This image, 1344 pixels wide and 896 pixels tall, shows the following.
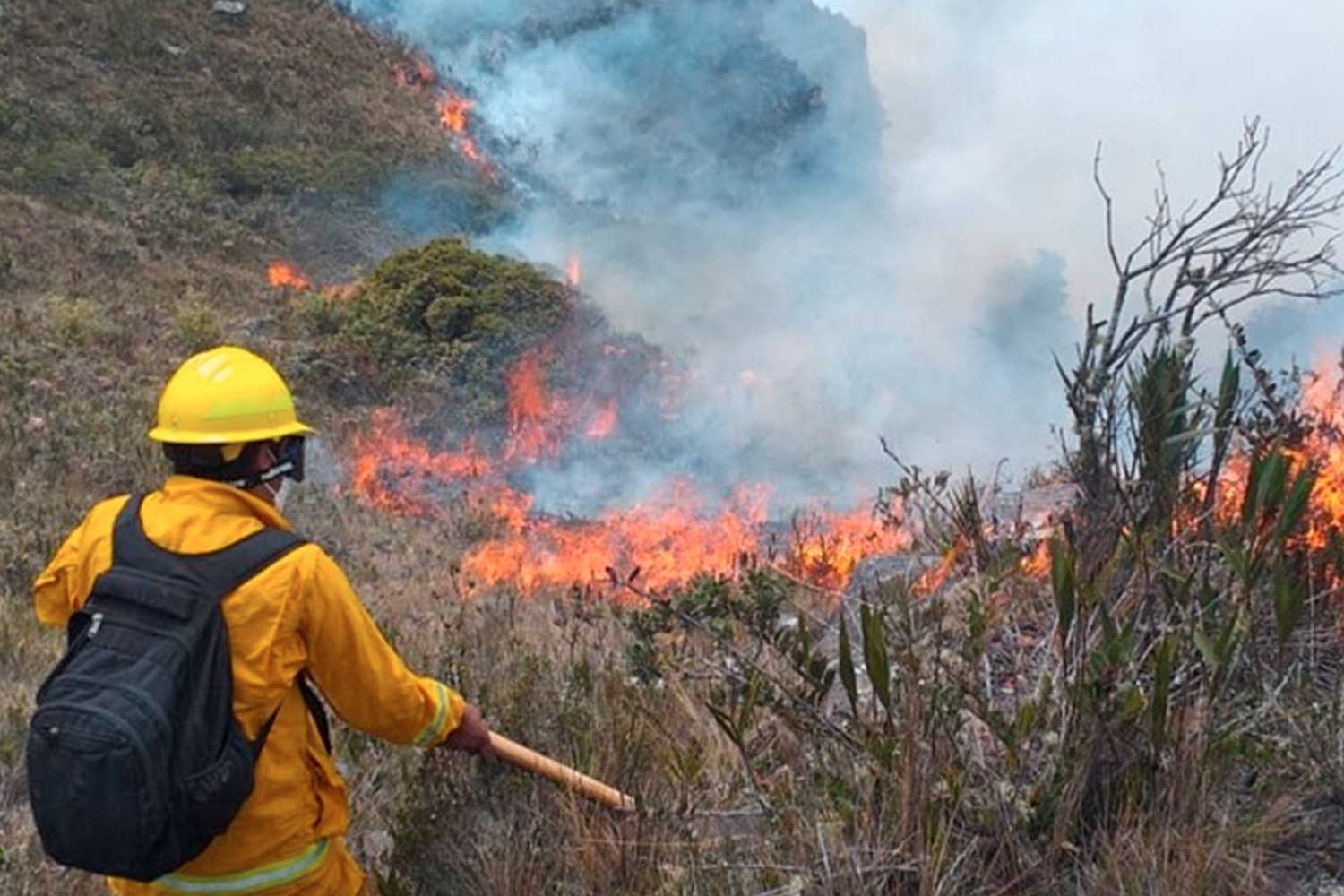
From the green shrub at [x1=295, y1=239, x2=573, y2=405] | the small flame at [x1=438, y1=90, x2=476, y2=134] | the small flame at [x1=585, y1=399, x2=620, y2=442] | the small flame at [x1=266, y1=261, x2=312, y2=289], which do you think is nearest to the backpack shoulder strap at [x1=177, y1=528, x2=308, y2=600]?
the small flame at [x1=585, y1=399, x2=620, y2=442]

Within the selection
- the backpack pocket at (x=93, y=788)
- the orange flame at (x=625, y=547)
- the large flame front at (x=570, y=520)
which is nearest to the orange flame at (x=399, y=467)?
the large flame front at (x=570, y=520)

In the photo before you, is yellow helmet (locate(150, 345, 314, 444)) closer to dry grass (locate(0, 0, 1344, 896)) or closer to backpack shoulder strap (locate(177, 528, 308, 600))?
backpack shoulder strap (locate(177, 528, 308, 600))

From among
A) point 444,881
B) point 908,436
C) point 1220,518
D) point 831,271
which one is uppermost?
point 831,271

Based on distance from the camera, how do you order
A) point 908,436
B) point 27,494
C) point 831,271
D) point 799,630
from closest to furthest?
point 799,630 → point 27,494 → point 908,436 → point 831,271

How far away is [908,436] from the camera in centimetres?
1390

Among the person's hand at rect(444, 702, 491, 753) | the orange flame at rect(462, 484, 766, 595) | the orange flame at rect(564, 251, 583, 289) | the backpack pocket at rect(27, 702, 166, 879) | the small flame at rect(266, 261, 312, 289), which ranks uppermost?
the orange flame at rect(564, 251, 583, 289)

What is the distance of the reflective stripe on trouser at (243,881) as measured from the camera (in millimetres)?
2207

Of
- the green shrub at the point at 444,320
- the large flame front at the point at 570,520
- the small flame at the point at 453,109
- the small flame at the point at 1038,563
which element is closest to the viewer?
the small flame at the point at 1038,563

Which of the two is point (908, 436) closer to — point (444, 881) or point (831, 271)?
point (831, 271)

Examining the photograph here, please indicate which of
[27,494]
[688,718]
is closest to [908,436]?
[27,494]

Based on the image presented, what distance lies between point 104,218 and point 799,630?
18578 mm

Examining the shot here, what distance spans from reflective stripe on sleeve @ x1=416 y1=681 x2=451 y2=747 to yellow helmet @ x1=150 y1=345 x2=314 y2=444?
61 cm

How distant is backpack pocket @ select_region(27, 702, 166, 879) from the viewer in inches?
74.1

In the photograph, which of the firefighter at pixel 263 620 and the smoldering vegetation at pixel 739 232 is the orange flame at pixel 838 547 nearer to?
the firefighter at pixel 263 620
